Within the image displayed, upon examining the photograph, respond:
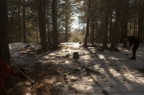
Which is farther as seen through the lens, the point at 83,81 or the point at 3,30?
the point at 83,81

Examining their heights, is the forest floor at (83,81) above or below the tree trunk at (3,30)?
below

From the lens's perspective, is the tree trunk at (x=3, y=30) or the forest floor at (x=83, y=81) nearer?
the forest floor at (x=83, y=81)

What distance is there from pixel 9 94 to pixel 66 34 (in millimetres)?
51077

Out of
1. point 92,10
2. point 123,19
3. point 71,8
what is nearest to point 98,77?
point 123,19

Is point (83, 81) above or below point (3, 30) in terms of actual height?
below

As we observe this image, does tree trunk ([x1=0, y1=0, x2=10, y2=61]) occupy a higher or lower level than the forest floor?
higher

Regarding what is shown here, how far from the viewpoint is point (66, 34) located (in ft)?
198

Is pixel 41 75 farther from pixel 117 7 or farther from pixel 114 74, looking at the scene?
pixel 117 7

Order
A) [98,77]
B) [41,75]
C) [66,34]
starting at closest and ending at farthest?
[98,77]
[41,75]
[66,34]

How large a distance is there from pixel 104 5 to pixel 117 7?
1448 millimetres

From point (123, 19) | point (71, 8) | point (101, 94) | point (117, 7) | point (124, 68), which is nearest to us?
point (101, 94)

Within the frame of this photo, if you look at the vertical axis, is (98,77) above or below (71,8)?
below

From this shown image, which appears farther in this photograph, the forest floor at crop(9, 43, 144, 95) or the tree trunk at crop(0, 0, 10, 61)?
the tree trunk at crop(0, 0, 10, 61)

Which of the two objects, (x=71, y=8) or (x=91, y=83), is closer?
(x=91, y=83)
